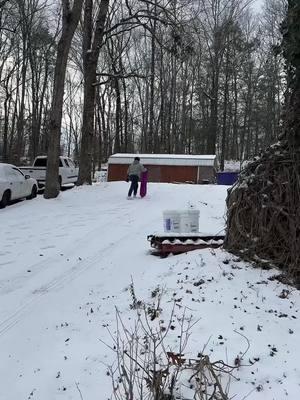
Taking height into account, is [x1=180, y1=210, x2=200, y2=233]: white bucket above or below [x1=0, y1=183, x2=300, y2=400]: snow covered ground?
above

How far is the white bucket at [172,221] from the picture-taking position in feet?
29.5

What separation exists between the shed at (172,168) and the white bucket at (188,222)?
978 inches

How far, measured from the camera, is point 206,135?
52312 millimetres

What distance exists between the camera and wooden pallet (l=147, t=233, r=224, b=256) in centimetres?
823

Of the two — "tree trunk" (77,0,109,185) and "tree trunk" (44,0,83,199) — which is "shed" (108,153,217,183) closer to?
"tree trunk" (77,0,109,185)

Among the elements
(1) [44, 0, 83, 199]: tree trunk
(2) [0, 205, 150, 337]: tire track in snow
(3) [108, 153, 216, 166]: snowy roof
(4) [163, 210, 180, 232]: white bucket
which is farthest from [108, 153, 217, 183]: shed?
→ (4) [163, 210, 180, 232]: white bucket

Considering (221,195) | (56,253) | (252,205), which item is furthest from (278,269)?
(221,195)

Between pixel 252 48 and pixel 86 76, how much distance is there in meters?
32.6

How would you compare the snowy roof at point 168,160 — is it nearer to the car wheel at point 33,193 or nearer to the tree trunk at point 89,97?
the tree trunk at point 89,97

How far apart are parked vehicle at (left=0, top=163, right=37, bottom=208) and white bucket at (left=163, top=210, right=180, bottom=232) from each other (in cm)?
903

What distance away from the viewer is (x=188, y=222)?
906 centimetres

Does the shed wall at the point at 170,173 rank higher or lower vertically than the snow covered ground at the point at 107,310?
higher

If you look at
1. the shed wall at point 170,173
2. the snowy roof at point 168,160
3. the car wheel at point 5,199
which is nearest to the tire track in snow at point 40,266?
the car wheel at point 5,199

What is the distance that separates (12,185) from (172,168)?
61.7 feet
